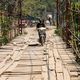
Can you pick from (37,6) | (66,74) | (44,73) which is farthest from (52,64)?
(37,6)

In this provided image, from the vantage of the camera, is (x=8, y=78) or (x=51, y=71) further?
(x=51, y=71)

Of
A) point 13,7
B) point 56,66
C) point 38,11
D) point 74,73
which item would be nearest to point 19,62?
point 56,66

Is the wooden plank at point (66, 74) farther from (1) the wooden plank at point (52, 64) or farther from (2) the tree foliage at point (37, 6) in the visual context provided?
A: (2) the tree foliage at point (37, 6)

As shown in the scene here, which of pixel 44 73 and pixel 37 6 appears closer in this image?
pixel 44 73

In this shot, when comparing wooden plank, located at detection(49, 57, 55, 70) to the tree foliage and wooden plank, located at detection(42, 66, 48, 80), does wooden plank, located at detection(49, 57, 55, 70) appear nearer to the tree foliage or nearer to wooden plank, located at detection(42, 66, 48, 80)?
wooden plank, located at detection(42, 66, 48, 80)

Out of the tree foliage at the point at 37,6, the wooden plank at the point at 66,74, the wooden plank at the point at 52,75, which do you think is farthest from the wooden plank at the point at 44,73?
the tree foliage at the point at 37,6

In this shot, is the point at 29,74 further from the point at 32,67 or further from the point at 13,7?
the point at 13,7

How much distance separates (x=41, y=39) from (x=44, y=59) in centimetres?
591

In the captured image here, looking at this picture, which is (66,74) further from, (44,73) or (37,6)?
(37,6)

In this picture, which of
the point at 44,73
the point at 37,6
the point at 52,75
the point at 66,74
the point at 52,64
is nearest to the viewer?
the point at 52,75

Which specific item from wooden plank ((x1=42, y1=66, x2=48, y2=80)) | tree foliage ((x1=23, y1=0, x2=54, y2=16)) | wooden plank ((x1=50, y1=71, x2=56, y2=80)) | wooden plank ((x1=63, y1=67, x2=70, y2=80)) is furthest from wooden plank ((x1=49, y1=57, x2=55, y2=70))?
tree foliage ((x1=23, y1=0, x2=54, y2=16))

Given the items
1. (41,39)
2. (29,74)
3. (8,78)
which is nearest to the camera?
(8,78)

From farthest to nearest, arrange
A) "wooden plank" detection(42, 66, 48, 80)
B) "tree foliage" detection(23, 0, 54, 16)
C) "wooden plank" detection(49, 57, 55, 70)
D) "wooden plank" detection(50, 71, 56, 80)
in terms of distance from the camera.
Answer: "tree foliage" detection(23, 0, 54, 16), "wooden plank" detection(49, 57, 55, 70), "wooden plank" detection(42, 66, 48, 80), "wooden plank" detection(50, 71, 56, 80)

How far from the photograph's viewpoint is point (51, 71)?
9086 mm
